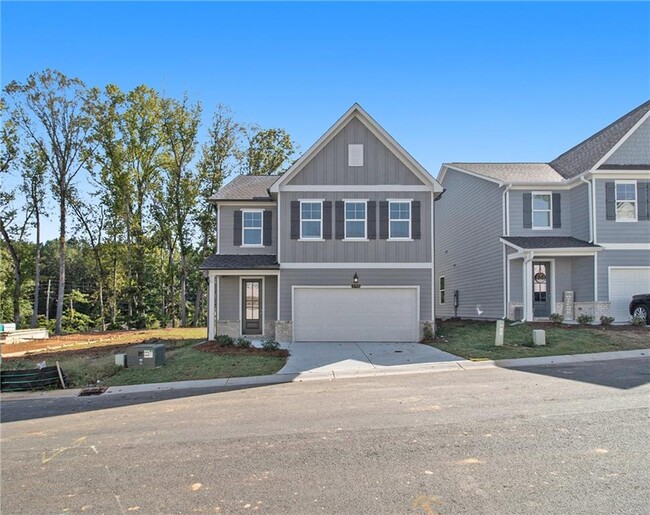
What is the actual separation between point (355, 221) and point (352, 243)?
32.3 inches

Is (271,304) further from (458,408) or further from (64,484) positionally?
(64,484)

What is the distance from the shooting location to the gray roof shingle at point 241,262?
672 inches

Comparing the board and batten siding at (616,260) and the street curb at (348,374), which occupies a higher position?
the board and batten siding at (616,260)

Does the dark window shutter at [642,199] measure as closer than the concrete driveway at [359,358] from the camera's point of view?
No

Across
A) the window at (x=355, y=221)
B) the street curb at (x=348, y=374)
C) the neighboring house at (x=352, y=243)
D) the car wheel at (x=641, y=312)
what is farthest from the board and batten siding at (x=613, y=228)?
the window at (x=355, y=221)

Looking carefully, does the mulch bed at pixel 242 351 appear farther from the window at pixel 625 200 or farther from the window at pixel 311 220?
the window at pixel 625 200

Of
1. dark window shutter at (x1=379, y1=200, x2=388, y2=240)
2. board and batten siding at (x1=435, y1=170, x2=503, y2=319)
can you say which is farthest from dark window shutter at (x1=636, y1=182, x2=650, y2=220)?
dark window shutter at (x1=379, y1=200, x2=388, y2=240)

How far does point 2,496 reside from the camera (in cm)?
473

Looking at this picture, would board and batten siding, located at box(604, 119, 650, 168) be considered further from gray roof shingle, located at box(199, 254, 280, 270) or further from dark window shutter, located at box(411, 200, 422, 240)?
gray roof shingle, located at box(199, 254, 280, 270)

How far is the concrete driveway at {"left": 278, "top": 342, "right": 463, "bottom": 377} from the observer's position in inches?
472

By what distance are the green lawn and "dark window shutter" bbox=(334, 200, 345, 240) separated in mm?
5089

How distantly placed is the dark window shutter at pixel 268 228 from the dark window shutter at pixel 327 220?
8.13 ft

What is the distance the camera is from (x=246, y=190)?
782 inches

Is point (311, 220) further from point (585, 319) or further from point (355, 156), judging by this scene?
point (585, 319)
